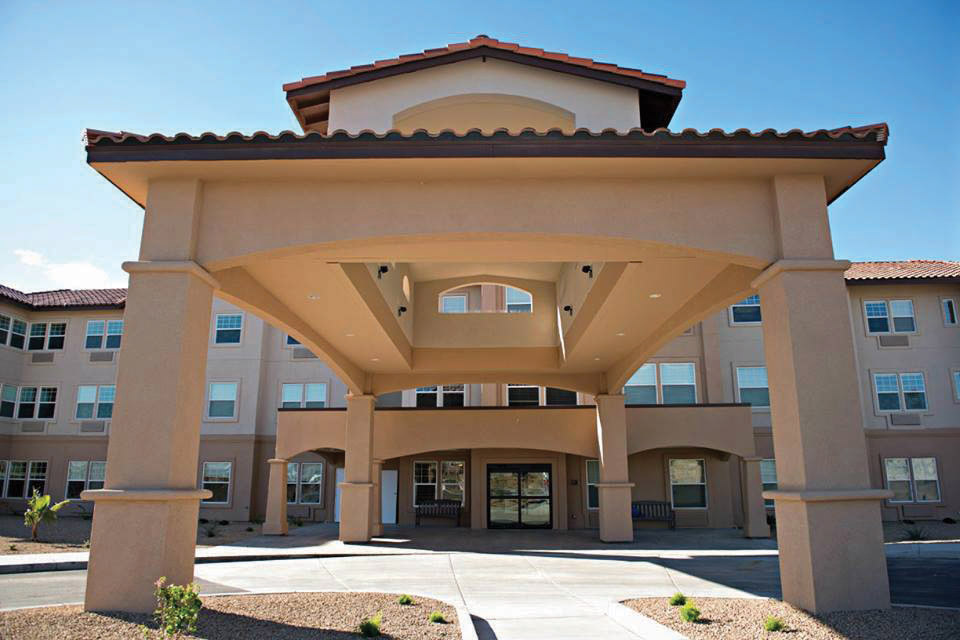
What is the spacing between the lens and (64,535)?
66.6 feet

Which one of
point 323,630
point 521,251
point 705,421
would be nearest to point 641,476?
point 705,421

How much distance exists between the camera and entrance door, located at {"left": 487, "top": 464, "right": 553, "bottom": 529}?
81.7 feet

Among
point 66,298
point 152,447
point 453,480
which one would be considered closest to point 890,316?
point 453,480

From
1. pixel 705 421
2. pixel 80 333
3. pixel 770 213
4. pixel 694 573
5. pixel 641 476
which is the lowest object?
pixel 694 573

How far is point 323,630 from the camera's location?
7.43 meters

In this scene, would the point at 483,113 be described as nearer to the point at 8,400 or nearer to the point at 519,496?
the point at 519,496

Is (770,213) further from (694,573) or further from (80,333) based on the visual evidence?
(80,333)

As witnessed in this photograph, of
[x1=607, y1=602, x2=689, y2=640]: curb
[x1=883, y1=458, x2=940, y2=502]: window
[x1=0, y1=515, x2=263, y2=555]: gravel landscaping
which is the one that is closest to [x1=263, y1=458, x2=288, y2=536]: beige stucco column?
[x1=0, y1=515, x2=263, y2=555]: gravel landscaping

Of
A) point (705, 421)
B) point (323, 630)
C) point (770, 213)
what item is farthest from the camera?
point (705, 421)

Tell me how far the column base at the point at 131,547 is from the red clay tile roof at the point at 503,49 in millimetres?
10313

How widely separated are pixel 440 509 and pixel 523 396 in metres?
5.11

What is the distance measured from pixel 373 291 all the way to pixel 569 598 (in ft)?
21.3

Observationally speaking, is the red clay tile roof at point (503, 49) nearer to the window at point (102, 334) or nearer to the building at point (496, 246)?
the building at point (496, 246)

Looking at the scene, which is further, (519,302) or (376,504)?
(519,302)
